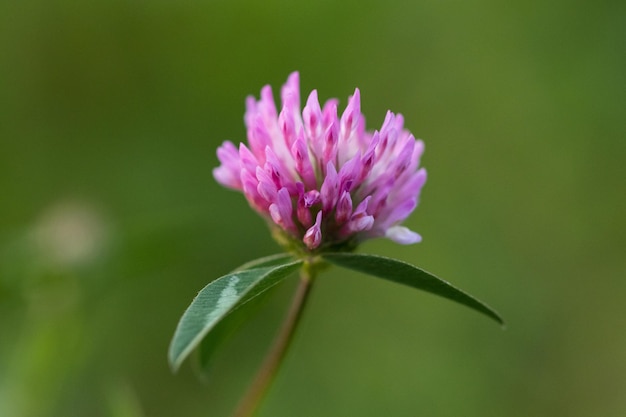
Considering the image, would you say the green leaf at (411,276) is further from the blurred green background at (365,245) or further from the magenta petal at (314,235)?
the blurred green background at (365,245)

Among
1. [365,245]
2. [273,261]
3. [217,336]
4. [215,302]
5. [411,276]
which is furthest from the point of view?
[365,245]

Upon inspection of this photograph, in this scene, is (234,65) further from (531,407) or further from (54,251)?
(531,407)

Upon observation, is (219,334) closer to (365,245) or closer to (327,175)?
(327,175)

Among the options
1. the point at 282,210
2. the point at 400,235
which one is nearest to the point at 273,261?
the point at 282,210

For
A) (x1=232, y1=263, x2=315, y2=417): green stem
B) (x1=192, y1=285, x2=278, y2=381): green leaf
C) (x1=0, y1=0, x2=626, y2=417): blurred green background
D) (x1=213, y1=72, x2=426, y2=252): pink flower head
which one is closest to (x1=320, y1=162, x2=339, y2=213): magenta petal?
(x1=213, y1=72, x2=426, y2=252): pink flower head

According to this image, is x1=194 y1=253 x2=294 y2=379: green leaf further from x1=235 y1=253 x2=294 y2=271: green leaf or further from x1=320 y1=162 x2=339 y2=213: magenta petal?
x1=320 y1=162 x2=339 y2=213: magenta petal

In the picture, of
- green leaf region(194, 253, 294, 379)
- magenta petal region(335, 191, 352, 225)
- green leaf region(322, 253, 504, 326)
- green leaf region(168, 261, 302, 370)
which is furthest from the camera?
green leaf region(194, 253, 294, 379)
